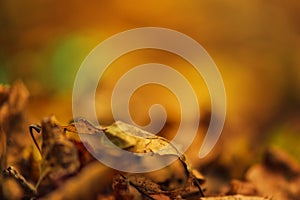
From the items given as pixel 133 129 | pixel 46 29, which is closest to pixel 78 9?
pixel 46 29

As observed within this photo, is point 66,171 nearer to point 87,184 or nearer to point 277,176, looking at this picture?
point 87,184

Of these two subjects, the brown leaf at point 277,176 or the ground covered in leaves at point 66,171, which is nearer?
the ground covered in leaves at point 66,171

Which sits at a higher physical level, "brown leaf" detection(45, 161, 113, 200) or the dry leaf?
the dry leaf

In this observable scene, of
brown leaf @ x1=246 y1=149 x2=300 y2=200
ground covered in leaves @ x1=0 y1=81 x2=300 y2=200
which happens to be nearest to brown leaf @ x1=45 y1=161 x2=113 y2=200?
ground covered in leaves @ x1=0 y1=81 x2=300 y2=200

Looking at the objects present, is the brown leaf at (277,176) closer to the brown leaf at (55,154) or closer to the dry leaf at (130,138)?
the dry leaf at (130,138)

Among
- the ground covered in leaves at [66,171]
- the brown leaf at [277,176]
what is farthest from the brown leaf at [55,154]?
the brown leaf at [277,176]

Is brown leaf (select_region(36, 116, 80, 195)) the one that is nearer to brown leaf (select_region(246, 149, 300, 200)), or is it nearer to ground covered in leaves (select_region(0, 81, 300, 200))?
ground covered in leaves (select_region(0, 81, 300, 200))

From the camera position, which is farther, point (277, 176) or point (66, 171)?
point (277, 176)

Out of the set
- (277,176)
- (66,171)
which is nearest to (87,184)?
(66,171)
